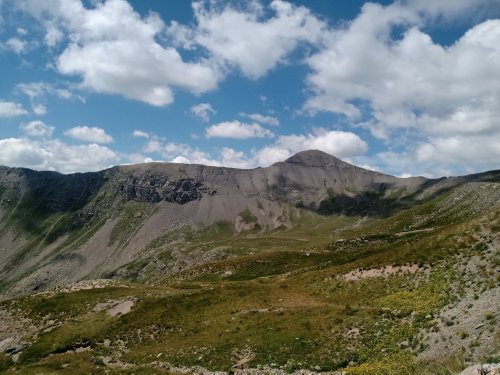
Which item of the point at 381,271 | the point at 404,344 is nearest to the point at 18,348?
the point at 381,271

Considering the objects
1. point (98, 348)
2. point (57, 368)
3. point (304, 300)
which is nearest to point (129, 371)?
point (57, 368)

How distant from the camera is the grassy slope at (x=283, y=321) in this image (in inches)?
1254

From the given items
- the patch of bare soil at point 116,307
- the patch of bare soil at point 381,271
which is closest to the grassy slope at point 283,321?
the patch of bare soil at point 381,271

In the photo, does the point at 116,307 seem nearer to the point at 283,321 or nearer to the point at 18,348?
the point at 18,348

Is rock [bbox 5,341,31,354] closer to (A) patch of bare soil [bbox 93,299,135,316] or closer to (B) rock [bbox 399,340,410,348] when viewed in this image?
(A) patch of bare soil [bbox 93,299,135,316]

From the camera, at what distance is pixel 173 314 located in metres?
53.8

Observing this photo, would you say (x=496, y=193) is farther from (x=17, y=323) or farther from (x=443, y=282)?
(x=17, y=323)

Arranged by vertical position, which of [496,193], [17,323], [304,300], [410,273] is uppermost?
[496,193]

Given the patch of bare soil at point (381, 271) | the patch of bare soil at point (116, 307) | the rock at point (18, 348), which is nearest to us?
the patch of bare soil at point (381, 271)

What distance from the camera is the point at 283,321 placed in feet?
136

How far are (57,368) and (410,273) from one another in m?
37.7

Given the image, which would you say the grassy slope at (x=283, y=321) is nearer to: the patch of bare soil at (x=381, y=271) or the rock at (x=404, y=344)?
the rock at (x=404, y=344)

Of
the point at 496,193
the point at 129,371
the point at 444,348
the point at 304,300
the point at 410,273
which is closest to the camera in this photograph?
the point at 444,348

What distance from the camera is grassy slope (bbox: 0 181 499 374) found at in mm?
31844
